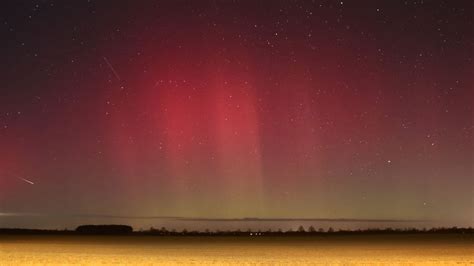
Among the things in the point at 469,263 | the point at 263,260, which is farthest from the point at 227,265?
the point at 469,263

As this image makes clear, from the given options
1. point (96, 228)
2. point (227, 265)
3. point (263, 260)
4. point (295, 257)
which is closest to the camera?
point (227, 265)

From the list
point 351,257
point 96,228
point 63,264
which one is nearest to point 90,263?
point 63,264

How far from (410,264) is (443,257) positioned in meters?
3.88

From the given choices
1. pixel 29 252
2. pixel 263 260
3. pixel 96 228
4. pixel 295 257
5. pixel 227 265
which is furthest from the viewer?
pixel 96 228

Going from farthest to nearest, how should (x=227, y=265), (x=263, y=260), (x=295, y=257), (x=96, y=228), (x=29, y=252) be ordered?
(x=96, y=228) < (x=29, y=252) < (x=295, y=257) < (x=263, y=260) < (x=227, y=265)

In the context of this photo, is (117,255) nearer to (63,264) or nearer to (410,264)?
(63,264)

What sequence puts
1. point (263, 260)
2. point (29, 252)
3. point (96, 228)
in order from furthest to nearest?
1. point (96, 228)
2. point (29, 252)
3. point (263, 260)

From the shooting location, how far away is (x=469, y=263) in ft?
85.5

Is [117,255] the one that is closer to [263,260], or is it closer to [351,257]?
[263,260]

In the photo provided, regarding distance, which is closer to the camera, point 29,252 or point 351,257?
point 351,257

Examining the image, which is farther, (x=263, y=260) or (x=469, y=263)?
(x=263, y=260)

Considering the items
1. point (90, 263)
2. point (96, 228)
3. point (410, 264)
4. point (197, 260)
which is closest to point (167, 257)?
point (197, 260)

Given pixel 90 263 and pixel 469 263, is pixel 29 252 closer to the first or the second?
pixel 90 263

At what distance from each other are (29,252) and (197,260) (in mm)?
9622
